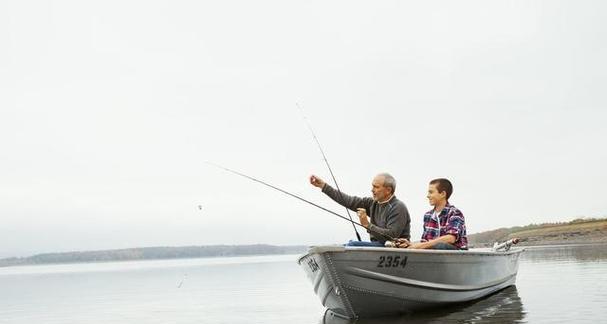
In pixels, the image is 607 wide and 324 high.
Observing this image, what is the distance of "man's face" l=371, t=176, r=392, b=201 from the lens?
1179 centimetres

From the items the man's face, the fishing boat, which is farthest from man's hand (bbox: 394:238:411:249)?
the man's face

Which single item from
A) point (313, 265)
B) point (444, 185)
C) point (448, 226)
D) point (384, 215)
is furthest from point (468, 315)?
point (313, 265)

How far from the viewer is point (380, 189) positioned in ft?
38.8

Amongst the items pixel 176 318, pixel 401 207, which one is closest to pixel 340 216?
pixel 401 207

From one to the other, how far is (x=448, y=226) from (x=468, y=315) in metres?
1.62

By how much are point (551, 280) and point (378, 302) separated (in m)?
9.75

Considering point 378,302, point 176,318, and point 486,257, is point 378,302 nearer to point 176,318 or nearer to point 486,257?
point 486,257

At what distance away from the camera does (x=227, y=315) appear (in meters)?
14.9

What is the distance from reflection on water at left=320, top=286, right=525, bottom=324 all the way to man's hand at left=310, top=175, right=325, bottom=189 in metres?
Result: 2.54

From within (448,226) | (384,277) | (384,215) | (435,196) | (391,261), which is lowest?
(384,277)

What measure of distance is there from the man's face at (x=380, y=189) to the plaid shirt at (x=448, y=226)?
1.17 meters

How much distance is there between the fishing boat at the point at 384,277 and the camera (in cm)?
1082

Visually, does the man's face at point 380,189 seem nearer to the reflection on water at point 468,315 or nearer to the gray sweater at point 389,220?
the gray sweater at point 389,220

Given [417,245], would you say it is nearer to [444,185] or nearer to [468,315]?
[444,185]
